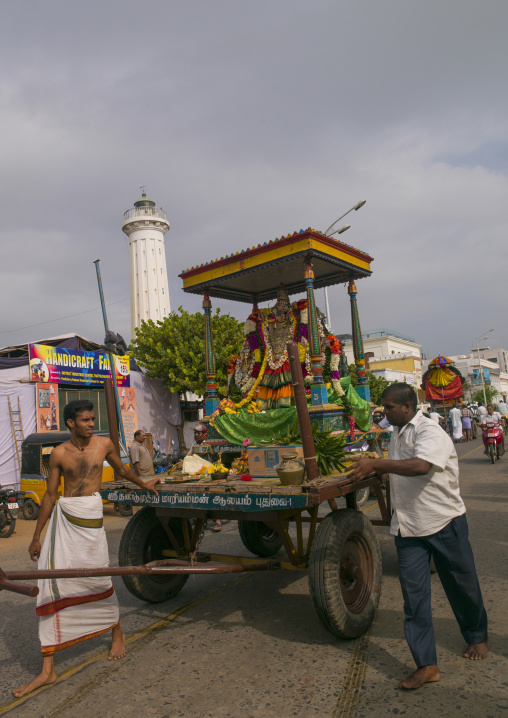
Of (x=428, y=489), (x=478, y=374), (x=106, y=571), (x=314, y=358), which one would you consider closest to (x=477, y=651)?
(x=428, y=489)

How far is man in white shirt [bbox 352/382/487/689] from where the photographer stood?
3.01 m

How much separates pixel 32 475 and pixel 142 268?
2344 centimetres

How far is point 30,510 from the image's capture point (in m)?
11.2

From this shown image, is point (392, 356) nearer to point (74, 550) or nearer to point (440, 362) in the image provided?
point (440, 362)

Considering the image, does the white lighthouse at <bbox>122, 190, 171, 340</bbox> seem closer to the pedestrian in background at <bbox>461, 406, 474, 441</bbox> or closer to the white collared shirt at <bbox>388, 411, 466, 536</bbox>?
the pedestrian in background at <bbox>461, 406, 474, 441</bbox>

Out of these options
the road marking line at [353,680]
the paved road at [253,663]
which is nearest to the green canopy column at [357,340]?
the paved road at [253,663]

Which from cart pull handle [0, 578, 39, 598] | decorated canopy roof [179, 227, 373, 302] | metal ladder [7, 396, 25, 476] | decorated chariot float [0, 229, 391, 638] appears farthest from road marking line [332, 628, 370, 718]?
metal ladder [7, 396, 25, 476]

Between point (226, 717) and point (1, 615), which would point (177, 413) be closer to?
point (1, 615)

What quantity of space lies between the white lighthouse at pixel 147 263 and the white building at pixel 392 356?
20095mm

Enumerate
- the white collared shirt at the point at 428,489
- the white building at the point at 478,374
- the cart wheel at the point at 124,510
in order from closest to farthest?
1. the white collared shirt at the point at 428,489
2. the cart wheel at the point at 124,510
3. the white building at the point at 478,374

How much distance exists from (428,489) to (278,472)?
44.8 inches

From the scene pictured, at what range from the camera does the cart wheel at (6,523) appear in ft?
31.3

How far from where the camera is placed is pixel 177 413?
76.0 feet

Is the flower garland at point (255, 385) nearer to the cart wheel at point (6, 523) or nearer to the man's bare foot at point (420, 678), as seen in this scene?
the cart wheel at point (6, 523)
